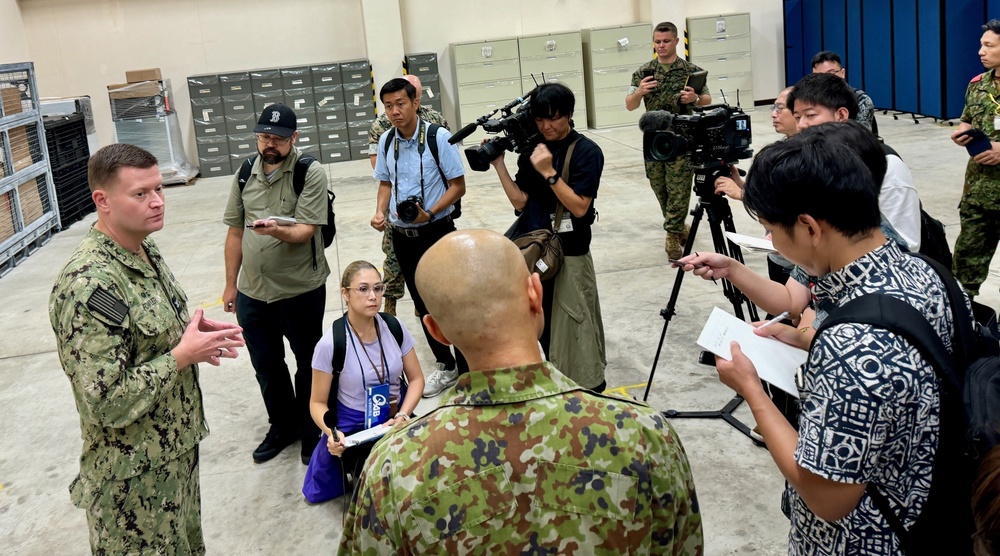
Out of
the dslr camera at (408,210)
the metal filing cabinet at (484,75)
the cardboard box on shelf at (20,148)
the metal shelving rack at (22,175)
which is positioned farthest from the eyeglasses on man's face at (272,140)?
the metal filing cabinet at (484,75)

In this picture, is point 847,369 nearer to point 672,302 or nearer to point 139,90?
point 672,302

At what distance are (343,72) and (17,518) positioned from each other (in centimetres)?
1069

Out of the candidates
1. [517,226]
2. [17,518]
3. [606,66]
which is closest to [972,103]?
[517,226]

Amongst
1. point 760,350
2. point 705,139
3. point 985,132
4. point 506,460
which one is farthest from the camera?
point 985,132

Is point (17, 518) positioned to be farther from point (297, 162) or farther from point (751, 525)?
point (751, 525)

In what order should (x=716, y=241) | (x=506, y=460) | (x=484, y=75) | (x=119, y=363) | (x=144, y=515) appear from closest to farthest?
(x=506, y=460)
(x=119, y=363)
(x=144, y=515)
(x=716, y=241)
(x=484, y=75)

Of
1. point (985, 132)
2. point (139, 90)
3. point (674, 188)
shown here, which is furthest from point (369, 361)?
point (139, 90)

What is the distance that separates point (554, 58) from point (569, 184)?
11.3 metres

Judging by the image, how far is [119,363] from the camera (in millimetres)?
2279

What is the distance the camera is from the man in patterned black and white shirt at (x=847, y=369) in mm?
1500

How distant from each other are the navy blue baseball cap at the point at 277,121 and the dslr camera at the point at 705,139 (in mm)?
1732

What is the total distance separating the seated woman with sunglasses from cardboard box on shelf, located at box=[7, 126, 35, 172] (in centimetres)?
722

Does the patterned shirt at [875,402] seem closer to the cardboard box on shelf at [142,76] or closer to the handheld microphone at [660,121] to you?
the handheld microphone at [660,121]

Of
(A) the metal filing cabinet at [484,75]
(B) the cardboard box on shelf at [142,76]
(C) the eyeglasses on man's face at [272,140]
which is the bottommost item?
(C) the eyeglasses on man's face at [272,140]
